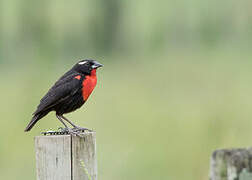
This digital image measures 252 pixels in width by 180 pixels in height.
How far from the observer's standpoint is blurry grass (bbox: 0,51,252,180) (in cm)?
568

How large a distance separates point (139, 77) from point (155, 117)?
3588 millimetres

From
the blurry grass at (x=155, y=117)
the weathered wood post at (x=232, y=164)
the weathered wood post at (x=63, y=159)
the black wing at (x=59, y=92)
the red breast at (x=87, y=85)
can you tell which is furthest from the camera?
the blurry grass at (x=155, y=117)

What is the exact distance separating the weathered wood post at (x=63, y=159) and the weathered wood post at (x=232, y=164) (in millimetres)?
958

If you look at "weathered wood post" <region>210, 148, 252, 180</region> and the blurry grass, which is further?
the blurry grass

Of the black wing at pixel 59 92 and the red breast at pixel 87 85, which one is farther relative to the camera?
the red breast at pixel 87 85

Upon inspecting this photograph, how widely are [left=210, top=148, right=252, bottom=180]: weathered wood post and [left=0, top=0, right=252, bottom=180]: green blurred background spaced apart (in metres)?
3.57

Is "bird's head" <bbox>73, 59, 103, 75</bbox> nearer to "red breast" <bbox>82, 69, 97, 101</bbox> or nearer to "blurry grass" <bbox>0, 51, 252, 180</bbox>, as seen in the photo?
"red breast" <bbox>82, 69, 97, 101</bbox>

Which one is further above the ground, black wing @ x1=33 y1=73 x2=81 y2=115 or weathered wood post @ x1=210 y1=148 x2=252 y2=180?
black wing @ x1=33 y1=73 x2=81 y2=115

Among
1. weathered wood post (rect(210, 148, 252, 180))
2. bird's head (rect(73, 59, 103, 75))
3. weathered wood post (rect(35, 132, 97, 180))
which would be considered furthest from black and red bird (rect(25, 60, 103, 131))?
weathered wood post (rect(210, 148, 252, 180))

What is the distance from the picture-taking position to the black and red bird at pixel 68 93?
3.95 m

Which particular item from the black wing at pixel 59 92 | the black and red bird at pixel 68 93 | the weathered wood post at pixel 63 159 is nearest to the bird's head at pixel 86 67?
the black and red bird at pixel 68 93

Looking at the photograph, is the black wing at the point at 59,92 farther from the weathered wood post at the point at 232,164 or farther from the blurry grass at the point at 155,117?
the weathered wood post at the point at 232,164

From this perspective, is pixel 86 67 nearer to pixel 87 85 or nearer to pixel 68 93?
pixel 87 85

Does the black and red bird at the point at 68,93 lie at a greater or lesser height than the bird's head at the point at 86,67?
lesser
